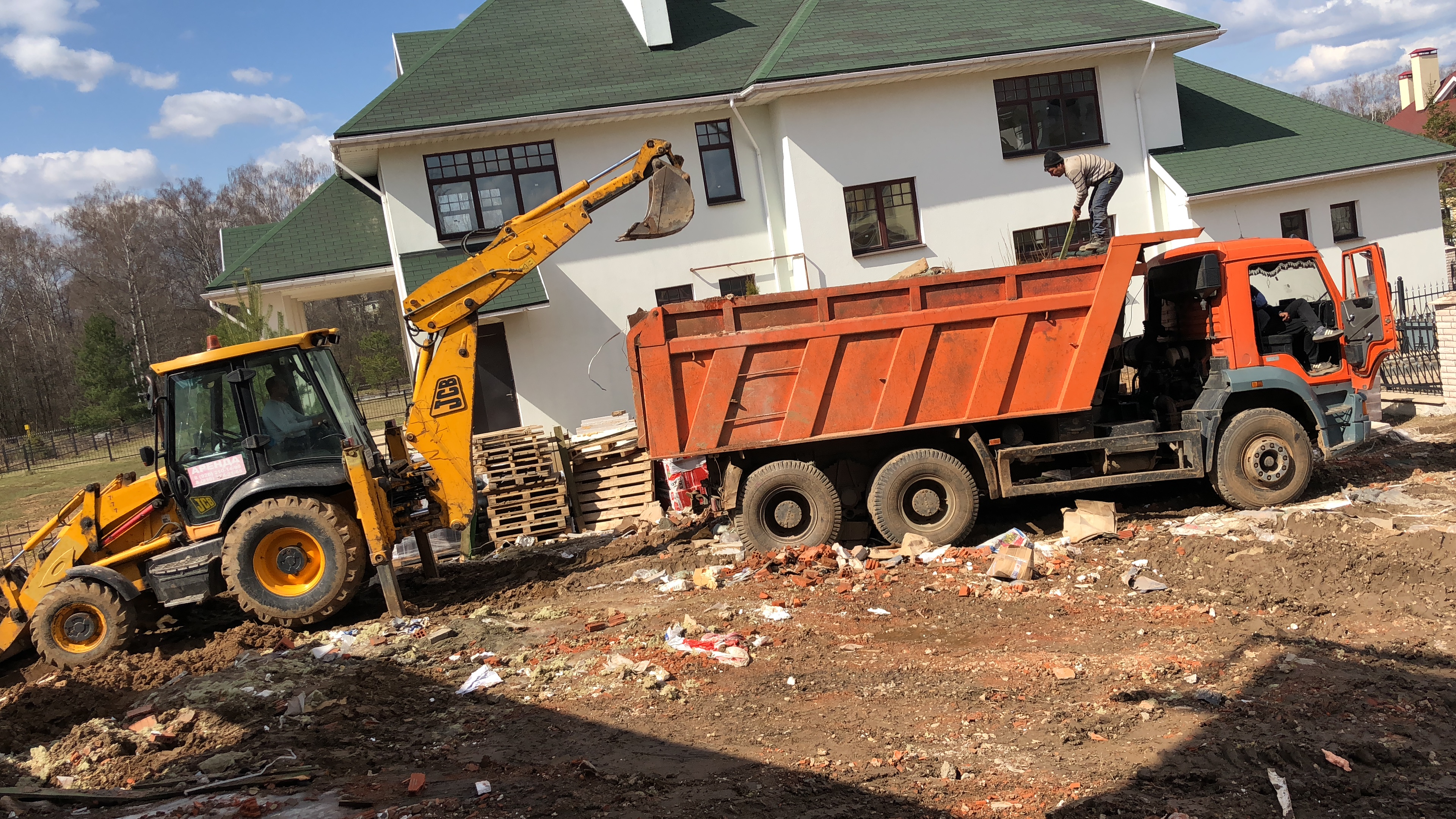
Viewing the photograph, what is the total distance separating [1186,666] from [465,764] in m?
4.40

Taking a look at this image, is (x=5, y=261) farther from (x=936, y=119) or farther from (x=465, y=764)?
(x=465, y=764)

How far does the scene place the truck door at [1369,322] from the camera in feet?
29.6

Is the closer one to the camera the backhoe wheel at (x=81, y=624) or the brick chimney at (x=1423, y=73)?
the backhoe wheel at (x=81, y=624)

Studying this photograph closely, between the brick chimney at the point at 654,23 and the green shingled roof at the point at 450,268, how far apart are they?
5.52 m

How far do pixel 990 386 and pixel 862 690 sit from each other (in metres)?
3.97

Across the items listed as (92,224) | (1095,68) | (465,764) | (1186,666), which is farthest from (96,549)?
(92,224)

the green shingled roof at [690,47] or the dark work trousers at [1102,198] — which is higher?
the green shingled roof at [690,47]

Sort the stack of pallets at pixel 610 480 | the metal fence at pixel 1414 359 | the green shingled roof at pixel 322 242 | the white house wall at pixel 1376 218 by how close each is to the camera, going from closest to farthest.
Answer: the stack of pallets at pixel 610 480
the metal fence at pixel 1414 359
the green shingled roof at pixel 322 242
the white house wall at pixel 1376 218

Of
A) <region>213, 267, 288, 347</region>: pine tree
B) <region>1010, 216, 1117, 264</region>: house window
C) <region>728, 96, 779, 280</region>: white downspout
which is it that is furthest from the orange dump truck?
<region>213, 267, 288, 347</region>: pine tree

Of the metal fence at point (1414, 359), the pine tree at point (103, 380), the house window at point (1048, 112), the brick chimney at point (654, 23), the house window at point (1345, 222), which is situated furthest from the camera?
the pine tree at point (103, 380)

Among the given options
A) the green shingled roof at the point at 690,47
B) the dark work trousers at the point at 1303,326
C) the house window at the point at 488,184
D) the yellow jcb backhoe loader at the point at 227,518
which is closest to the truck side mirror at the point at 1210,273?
the dark work trousers at the point at 1303,326

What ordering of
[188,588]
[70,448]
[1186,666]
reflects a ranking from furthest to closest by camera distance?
[70,448] → [188,588] → [1186,666]

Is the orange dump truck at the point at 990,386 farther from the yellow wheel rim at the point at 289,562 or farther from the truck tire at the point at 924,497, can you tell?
the yellow wheel rim at the point at 289,562

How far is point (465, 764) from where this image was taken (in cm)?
526
